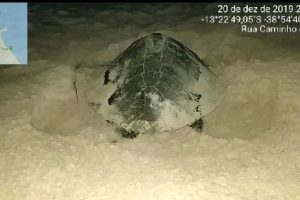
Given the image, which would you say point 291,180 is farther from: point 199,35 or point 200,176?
point 199,35

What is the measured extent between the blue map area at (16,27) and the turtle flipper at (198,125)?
129cm

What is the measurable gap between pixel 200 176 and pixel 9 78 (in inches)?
56.8

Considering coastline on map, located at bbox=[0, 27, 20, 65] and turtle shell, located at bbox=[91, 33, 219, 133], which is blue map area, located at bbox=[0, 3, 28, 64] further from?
turtle shell, located at bbox=[91, 33, 219, 133]

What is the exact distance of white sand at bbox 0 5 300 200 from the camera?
1.61 meters

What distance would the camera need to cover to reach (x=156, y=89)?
1.93m

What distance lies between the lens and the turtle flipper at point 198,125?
1.96 metres

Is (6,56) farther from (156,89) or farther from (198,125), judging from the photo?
(198,125)

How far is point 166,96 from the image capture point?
1938mm

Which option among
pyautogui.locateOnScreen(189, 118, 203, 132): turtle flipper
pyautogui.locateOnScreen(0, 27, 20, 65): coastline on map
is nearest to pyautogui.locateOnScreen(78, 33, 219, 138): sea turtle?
Answer: pyautogui.locateOnScreen(189, 118, 203, 132): turtle flipper

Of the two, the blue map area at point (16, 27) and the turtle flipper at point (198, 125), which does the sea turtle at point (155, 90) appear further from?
the blue map area at point (16, 27)

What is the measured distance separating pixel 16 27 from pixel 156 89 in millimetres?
1722

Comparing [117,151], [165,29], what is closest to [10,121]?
[117,151]

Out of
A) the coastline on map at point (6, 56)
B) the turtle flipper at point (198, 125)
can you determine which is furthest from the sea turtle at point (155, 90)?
the coastline on map at point (6, 56)

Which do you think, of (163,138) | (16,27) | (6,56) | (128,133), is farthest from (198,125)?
(16,27)
